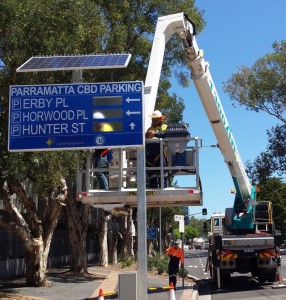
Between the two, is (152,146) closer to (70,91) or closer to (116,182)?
(116,182)

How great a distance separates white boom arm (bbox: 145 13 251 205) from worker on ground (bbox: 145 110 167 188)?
34cm

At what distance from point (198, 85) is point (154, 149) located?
4149 mm

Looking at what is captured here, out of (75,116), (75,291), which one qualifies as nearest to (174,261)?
(75,291)

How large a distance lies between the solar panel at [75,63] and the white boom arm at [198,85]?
84cm

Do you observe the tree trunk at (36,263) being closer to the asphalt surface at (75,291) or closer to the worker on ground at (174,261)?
the asphalt surface at (75,291)

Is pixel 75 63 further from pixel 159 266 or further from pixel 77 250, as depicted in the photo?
pixel 159 266

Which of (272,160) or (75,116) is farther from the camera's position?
(272,160)

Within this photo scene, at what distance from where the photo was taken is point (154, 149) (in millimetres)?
11359

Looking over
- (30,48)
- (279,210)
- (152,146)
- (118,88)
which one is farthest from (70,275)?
(279,210)

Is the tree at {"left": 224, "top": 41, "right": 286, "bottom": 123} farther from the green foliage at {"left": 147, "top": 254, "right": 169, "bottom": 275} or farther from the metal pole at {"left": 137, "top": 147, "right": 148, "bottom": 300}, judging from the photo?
the metal pole at {"left": 137, "top": 147, "right": 148, "bottom": 300}

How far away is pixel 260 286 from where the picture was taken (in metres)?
19.9

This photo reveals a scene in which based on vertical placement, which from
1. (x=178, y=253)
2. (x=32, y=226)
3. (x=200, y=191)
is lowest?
(x=178, y=253)

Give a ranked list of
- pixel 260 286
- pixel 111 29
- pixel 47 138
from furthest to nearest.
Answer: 1. pixel 111 29
2. pixel 260 286
3. pixel 47 138

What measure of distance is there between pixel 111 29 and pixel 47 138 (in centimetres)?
1560
